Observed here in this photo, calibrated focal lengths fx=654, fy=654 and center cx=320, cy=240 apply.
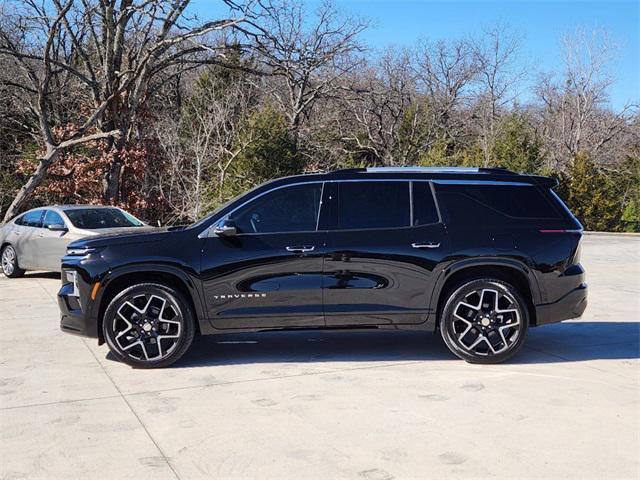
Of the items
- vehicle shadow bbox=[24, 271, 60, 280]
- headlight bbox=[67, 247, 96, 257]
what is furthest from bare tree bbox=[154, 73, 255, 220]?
headlight bbox=[67, 247, 96, 257]

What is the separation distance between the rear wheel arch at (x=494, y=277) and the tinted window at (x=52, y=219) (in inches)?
335

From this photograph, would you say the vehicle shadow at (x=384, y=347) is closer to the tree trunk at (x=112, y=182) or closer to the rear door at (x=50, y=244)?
the rear door at (x=50, y=244)

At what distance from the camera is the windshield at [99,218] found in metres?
12.3

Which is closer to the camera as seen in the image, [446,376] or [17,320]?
[446,376]

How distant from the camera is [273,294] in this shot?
6.19 metres

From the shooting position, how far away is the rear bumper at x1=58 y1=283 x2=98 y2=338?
624 centimetres

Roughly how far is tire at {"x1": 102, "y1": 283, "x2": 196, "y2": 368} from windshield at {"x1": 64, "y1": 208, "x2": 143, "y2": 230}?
651 centimetres

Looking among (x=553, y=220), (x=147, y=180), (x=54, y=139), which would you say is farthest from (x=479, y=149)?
(x=553, y=220)

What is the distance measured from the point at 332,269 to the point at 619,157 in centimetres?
3803

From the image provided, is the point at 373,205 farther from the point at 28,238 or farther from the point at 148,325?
the point at 28,238

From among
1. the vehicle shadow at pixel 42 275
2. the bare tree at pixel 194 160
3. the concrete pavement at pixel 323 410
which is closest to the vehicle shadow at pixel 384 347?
the concrete pavement at pixel 323 410

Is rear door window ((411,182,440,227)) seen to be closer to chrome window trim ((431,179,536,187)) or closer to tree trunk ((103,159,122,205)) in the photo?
chrome window trim ((431,179,536,187))

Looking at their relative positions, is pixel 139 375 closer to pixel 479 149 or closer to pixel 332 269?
pixel 332 269

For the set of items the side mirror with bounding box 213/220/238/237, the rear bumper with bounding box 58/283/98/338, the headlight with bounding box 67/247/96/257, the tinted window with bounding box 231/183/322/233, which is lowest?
the rear bumper with bounding box 58/283/98/338
